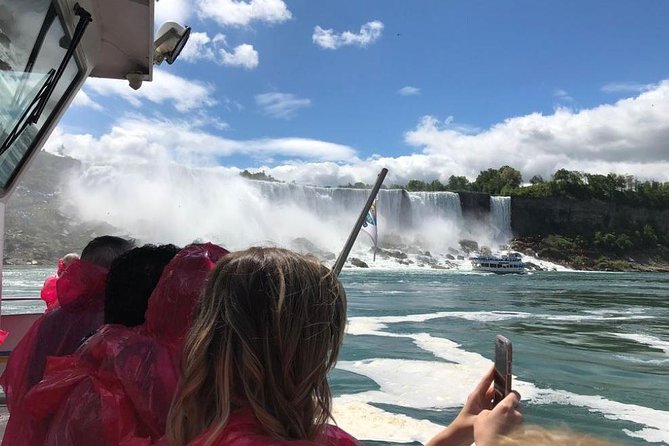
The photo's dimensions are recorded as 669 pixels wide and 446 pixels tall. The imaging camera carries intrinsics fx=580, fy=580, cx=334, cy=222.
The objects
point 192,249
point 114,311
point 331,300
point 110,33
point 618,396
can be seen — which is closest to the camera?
point 331,300

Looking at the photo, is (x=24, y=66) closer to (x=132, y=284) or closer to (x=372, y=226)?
(x=132, y=284)

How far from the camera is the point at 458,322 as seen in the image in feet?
55.4

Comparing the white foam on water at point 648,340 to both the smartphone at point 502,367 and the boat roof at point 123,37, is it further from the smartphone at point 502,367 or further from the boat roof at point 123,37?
the smartphone at point 502,367

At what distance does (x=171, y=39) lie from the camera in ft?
12.2

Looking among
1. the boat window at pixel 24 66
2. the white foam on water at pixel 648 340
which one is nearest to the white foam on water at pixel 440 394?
the boat window at pixel 24 66

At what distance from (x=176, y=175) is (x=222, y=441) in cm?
6133

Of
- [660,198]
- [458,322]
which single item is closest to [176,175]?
[458,322]

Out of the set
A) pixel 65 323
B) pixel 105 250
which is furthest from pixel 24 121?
pixel 65 323

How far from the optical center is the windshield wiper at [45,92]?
2.55 meters

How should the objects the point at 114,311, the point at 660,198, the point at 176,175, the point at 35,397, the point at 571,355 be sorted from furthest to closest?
the point at 660,198 → the point at 176,175 → the point at 571,355 → the point at 114,311 → the point at 35,397

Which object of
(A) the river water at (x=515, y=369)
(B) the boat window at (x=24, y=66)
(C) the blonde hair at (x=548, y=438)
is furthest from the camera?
(A) the river water at (x=515, y=369)

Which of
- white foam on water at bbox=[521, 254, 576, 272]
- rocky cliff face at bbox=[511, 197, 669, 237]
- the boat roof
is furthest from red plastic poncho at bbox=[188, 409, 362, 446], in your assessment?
rocky cliff face at bbox=[511, 197, 669, 237]

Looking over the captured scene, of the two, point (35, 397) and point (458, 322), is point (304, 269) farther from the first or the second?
point (458, 322)

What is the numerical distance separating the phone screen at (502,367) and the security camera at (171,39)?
314cm
